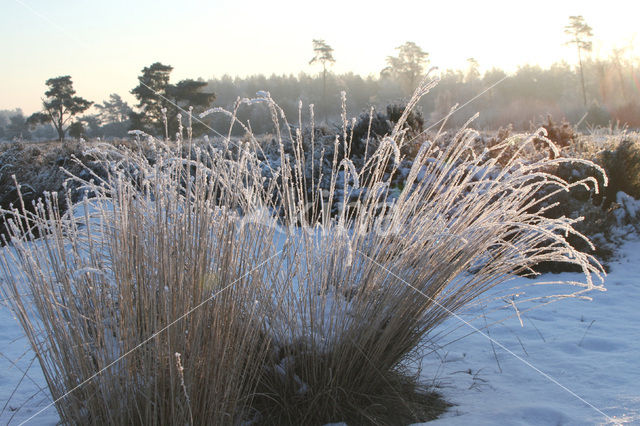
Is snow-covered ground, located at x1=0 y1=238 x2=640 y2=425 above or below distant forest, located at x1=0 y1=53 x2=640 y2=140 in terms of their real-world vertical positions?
below

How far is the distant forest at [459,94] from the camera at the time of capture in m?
30.3

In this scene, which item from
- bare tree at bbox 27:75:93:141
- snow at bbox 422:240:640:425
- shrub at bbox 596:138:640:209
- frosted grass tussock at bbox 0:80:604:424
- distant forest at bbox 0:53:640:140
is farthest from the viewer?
distant forest at bbox 0:53:640:140

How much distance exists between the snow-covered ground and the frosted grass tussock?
287mm

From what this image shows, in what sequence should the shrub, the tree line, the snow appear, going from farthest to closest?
1. the tree line
2. the shrub
3. the snow

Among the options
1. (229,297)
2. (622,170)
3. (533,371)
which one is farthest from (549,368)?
(622,170)

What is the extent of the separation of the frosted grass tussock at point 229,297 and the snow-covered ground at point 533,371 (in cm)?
29

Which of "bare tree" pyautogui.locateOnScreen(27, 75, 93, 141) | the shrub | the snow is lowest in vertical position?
the snow

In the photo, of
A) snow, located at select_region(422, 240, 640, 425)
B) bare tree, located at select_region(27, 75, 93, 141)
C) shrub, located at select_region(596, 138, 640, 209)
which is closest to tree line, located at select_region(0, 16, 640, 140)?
bare tree, located at select_region(27, 75, 93, 141)

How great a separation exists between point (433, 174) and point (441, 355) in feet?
4.40

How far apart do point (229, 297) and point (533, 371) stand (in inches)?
77.9

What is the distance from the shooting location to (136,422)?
189 centimetres

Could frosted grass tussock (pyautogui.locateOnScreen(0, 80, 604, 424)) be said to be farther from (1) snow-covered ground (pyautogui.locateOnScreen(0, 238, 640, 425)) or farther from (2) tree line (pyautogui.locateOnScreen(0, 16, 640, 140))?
(2) tree line (pyautogui.locateOnScreen(0, 16, 640, 140))

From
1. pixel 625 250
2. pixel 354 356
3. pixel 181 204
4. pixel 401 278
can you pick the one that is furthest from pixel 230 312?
pixel 625 250

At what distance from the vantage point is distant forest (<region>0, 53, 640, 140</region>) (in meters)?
30.3
